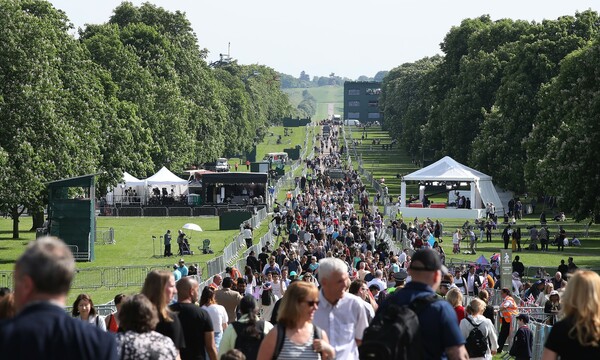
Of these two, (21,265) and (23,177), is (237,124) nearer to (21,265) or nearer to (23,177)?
(23,177)

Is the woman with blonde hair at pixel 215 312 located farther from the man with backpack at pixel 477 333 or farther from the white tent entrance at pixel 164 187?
the white tent entrance at pixel 164 187

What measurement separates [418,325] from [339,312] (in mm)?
1831

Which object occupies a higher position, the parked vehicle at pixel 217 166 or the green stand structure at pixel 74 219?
the parked vehicle at pixel 217 166

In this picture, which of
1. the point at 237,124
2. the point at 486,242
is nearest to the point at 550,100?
the point at 486,242

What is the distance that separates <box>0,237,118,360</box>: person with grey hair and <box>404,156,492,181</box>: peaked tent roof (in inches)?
2516

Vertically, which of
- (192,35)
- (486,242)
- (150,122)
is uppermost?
(192,35)

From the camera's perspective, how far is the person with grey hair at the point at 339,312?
10.7 metres

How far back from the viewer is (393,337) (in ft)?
29.0

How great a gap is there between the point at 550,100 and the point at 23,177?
22944 mm

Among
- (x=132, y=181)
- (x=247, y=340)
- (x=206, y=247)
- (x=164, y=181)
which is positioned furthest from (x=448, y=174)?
(x=247, y=340)

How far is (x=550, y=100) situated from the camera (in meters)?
58.9

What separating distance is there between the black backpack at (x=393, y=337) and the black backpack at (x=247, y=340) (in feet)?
9.20

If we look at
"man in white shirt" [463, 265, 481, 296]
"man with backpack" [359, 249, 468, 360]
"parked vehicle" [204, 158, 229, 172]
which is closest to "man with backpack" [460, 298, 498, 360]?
"man with backpack" [359, 249, 468, 360]

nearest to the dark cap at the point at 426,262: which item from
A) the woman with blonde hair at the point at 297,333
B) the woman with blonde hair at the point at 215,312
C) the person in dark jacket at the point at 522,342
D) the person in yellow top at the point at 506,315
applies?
the woman with blonde hair at the point at 297,333
